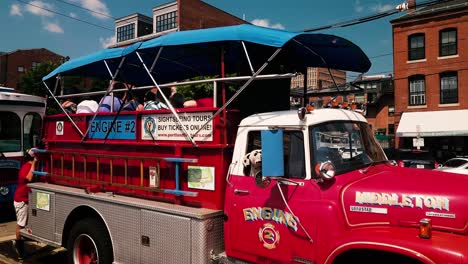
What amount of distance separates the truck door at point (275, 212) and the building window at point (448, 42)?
30489 millimetres

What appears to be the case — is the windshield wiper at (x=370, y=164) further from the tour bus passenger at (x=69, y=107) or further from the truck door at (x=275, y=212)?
the tour bus passenger at (x=69, y=107)

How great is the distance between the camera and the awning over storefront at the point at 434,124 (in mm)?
28062

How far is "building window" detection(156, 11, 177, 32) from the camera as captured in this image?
52250 mm

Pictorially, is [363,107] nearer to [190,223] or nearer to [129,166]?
[190,223]

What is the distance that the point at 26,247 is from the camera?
26.4 feet

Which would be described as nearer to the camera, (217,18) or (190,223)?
(190,223)

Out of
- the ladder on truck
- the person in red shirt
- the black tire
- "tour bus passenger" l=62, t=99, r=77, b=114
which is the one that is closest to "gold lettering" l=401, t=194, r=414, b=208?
the ladder on truck

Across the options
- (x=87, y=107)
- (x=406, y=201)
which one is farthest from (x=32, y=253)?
(x=406, y=201)

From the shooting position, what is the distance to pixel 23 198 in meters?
7.30

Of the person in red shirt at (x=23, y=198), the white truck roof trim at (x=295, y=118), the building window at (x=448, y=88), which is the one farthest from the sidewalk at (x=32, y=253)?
the building window at (x=448, y=88)

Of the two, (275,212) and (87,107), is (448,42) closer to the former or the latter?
(87,107)

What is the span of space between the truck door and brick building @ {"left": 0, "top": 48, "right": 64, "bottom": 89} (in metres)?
64.0

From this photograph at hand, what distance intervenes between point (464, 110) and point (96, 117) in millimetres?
29470

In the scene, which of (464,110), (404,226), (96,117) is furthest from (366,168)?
(464,110)
